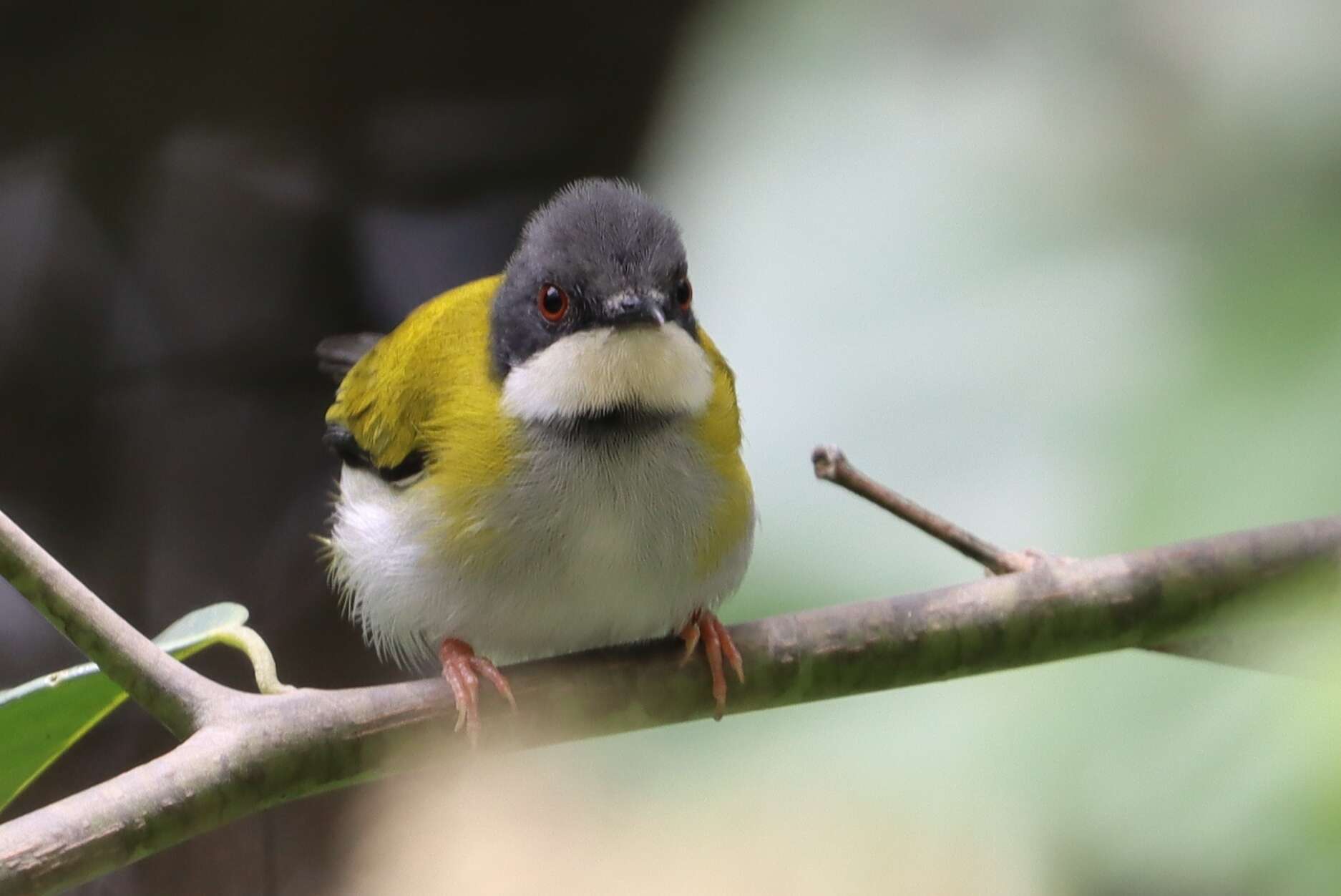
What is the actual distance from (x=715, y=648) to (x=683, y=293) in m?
0.52

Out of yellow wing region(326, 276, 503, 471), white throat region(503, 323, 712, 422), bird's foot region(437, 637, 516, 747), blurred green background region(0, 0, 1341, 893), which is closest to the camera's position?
blurred green background region(0, 0, 1341, 893)

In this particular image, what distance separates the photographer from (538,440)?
6.16ft

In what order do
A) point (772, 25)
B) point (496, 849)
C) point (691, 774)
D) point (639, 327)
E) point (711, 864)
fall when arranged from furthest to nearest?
point (496, 849) < point (711, 864) < point (772, 25) < point (691, 774) < point (639, 327)

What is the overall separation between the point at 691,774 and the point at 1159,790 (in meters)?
1.17

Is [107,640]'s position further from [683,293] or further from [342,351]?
[342,351]

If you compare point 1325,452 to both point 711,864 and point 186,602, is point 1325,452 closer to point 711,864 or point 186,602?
point 711,864

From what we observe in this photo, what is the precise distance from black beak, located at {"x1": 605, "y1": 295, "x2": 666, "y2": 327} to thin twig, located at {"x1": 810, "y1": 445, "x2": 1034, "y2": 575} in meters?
0.32

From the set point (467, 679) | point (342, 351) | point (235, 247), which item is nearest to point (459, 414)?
point (467, 679)

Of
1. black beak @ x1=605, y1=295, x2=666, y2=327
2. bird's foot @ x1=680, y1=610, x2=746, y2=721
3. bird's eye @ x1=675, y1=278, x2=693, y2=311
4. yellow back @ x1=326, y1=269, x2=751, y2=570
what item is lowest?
bird's foot @ x1=680, y1=610, x2=746, y2=721

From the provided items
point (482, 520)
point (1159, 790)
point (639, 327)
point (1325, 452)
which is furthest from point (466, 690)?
point (1325, 452)

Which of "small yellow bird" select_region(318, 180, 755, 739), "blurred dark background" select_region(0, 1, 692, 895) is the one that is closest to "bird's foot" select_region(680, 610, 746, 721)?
"small yellow bird" select_region(318, 180, 755, 739)

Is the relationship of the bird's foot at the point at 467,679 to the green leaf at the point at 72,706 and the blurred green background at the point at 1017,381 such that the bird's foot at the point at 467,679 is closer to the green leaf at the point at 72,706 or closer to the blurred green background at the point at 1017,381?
the green leaf at the point at 72,706

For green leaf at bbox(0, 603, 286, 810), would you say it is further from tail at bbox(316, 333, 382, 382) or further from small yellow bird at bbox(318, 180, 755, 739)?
tail at bbox(316, 333, 382, 382)

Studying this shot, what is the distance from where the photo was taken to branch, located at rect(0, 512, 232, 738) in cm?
122
